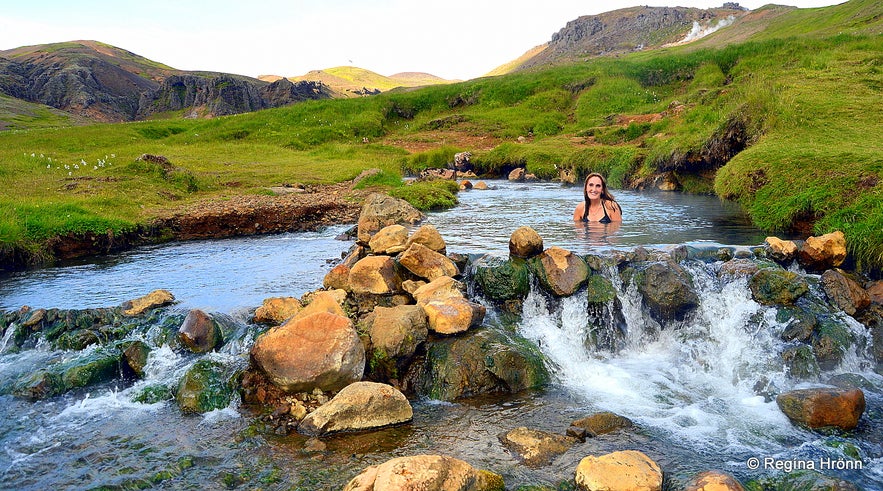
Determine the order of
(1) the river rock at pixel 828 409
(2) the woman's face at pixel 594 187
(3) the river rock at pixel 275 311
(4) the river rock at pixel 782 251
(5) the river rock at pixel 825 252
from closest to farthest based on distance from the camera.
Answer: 1. (1) the river rock at pixel 828 409
2. (3) the river rock at pixel 275 311
3. (5) the river rock at pixel 825 252
4. (4) the river rock at pixel 782 251
5. (2) the woman's face at pixel 594 187

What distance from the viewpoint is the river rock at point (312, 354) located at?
259 inches

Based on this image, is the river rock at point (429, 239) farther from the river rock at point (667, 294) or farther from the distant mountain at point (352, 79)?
the distant mountain at point (352, 79)

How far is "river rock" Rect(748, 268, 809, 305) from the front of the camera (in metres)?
8.13

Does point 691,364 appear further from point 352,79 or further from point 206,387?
point 352,79

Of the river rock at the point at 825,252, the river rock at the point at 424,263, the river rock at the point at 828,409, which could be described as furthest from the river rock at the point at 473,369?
the river rock at the point at 825,252

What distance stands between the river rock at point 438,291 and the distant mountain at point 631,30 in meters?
96.0

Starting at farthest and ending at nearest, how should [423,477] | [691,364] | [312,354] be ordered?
1. [691,364]
2. [312,354]
3. [423,477]

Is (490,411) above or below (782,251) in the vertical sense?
below

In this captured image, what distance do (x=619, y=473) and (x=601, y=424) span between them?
1246 mm

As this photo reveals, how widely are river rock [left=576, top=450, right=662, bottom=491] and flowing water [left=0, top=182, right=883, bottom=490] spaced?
0.22 metres

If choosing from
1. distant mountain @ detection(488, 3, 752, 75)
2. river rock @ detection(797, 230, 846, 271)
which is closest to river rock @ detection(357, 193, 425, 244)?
river rock @ detection(797, 230, 846, 271)

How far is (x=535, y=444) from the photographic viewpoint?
5594 millimetres

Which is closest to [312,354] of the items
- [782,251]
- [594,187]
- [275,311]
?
[275,311]

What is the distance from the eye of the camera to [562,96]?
169ft
